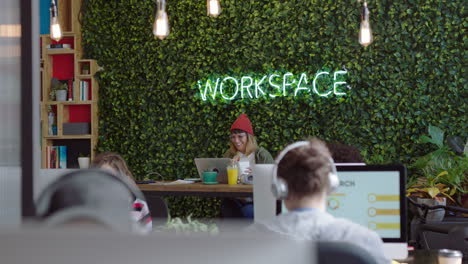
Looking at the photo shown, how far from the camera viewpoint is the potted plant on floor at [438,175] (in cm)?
464

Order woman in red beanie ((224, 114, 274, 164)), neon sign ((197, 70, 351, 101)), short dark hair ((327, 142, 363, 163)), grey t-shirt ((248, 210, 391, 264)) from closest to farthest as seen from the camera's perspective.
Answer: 1. grey t-shirt ((248, 210, 391, 264))
2. short dark hair ((327, 142, 363, 163))
3. woman in red beanie ((224, 114, 274, 164))
4. neon sign ((197, 70, 351, 101))

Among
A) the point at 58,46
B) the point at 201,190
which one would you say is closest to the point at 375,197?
the point at 201,190

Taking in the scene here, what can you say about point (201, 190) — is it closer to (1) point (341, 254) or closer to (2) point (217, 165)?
(2) point (217, 165)

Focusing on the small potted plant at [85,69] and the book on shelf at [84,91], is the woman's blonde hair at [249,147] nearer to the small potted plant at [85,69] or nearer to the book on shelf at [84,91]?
the book on shelf at [84,91]

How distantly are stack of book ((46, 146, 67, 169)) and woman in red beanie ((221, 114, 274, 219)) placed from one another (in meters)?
2.41

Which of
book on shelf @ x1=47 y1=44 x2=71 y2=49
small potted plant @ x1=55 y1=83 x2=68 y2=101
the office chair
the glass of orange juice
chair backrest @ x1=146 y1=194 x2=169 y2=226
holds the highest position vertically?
book on shelf @ x1=47 y1=44 x2=71 y2=49

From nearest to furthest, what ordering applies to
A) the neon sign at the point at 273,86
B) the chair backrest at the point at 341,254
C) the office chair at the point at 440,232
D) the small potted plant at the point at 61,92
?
the chair backrest at the point at 341,254
the office chair at the point at 440,232
the neon sign at the point at 273,86
the small potted plant at the point at 61,92

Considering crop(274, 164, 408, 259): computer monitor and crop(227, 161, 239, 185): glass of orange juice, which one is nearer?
crop(274, 164, 408, 259): computer monitor

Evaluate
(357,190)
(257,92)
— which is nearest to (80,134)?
(257,92)

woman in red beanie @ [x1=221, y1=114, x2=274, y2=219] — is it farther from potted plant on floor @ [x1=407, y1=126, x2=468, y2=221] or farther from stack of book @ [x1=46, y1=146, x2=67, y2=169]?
stack of book @ [x1=46, y1=146, x2=67, y2=169]

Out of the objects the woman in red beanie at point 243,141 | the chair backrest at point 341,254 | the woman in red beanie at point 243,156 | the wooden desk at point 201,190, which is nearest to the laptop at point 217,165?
the woman in red beanie at point 243,156

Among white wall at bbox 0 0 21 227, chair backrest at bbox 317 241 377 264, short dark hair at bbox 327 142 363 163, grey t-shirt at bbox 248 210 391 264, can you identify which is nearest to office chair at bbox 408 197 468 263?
short dark hair at bbox 327 142 363 163

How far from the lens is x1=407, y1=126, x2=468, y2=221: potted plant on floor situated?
4.64 metres

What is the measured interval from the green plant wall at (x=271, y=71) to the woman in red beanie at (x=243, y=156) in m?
0.63
